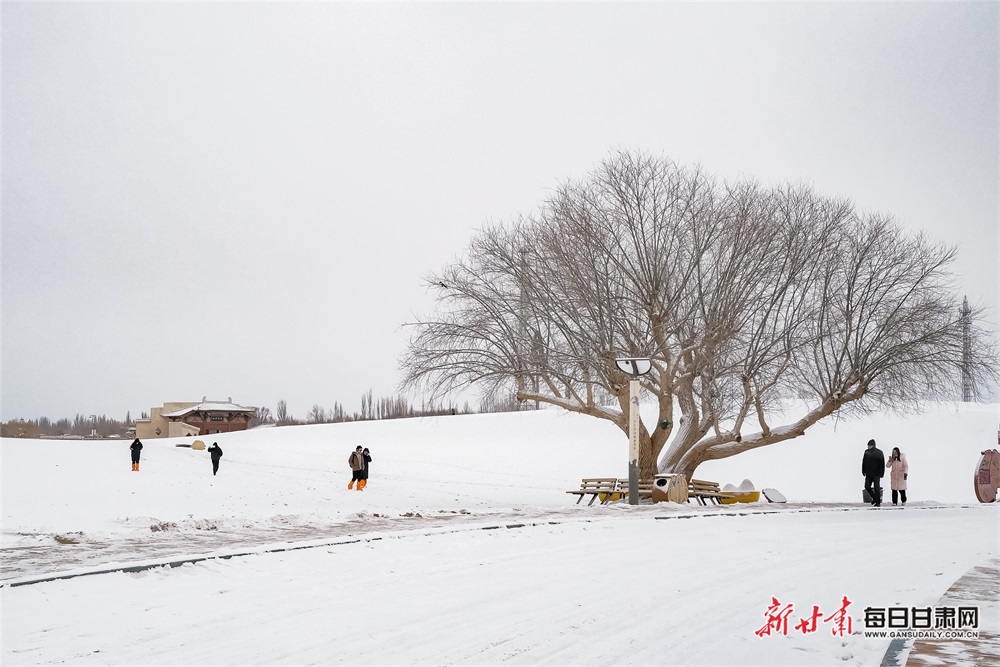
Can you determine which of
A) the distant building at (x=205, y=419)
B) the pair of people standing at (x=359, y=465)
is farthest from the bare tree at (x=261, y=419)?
the pair of people standing at (x=359, y=465)

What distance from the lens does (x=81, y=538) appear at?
13.3 meters

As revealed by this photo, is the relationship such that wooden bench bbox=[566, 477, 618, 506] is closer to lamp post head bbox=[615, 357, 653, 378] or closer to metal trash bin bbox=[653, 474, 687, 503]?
metal trash bin bbox=[653, 474, 687, 503]

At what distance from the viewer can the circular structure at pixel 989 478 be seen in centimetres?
3020

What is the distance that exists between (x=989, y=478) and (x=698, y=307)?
12.1 m

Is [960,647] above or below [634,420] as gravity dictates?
below

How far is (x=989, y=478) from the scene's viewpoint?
1191 inches

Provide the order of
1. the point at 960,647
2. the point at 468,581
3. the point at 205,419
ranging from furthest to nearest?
the point at 205,419, the point at 468,581, the point at 960,647

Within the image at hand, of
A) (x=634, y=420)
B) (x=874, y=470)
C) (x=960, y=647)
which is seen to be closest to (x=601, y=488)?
(x=634, y=420)

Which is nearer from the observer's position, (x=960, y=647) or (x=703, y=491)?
(x=960, y=647)

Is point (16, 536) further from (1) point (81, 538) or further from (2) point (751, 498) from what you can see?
(2) point (751, 498)

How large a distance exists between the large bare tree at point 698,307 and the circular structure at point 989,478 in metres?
3.60

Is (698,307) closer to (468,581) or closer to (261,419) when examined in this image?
(468,581)

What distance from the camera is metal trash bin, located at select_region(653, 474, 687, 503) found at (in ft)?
81.5

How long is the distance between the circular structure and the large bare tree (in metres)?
3.60
